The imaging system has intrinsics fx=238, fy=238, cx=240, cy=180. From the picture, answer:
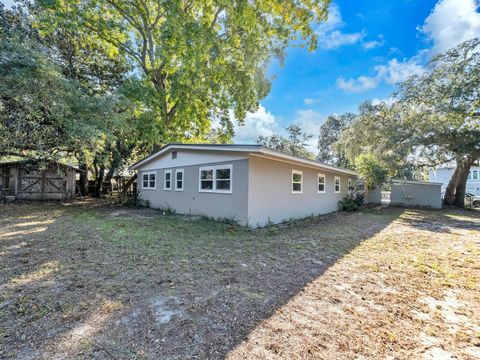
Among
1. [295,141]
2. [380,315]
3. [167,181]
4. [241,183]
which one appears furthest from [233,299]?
[295,141]

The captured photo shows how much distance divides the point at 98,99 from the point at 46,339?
8157mm

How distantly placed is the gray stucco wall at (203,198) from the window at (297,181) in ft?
9.24

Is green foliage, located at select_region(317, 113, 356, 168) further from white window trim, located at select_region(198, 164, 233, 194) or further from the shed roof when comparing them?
white window trim, located at select_region(198, 164, 233, 194)

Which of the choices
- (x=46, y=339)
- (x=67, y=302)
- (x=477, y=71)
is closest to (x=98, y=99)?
(x=67, y=302)

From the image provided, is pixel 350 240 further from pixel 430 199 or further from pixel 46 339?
pixel 430 199

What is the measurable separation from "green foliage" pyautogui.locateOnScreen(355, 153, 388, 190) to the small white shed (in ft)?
6.68

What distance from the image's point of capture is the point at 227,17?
43.8ft

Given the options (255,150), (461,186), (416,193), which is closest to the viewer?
(255,150)

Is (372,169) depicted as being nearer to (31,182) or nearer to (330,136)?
(330,136)

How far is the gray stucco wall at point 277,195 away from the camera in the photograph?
7887mm

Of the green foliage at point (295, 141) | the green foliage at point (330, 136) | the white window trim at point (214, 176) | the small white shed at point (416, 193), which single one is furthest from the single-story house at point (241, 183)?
the green foliage at point (330, 136)

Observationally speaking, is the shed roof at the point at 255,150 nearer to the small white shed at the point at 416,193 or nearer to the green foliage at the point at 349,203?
the green foliage at the point at 349,203

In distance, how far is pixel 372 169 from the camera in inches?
629

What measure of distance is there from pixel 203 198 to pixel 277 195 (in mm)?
2910
